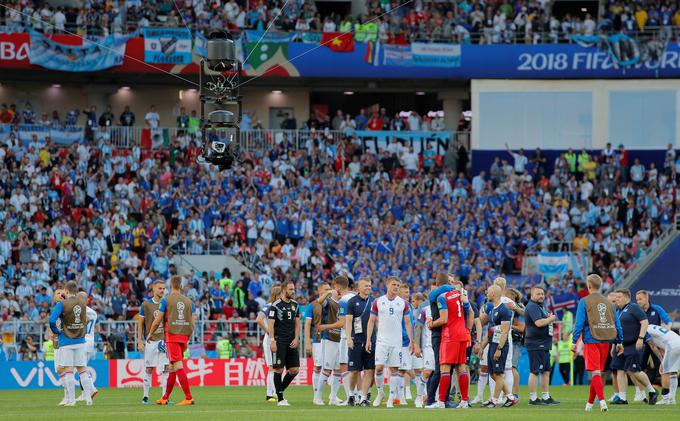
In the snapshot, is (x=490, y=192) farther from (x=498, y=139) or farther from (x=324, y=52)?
(x=324, y=52)

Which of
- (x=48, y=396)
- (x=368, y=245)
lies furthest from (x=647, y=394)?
(x=368, y=245)

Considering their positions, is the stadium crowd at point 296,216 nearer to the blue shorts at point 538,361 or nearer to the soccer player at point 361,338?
the soccer player at point 361,338

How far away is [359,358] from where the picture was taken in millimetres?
21469

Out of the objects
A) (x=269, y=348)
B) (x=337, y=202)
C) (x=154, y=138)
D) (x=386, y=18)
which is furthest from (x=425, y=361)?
(x=386, y=18)

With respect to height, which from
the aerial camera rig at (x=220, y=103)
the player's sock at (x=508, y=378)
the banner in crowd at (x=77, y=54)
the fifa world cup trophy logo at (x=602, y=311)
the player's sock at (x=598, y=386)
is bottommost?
the player's sock at (x=508, y=378)

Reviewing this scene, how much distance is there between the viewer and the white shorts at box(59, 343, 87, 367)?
72.4 ft

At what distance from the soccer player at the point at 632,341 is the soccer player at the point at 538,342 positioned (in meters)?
1.24

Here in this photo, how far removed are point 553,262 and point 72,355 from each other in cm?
2242

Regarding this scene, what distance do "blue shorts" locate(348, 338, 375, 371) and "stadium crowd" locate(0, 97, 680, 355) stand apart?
44.3ft

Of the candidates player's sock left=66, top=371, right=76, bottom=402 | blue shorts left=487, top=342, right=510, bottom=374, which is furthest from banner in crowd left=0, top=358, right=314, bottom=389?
blue shorts left=487, top=342, right=510, bottom=374

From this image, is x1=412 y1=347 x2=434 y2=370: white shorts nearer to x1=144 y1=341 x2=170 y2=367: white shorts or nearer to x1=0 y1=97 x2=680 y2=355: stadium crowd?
x1=144 y1=341 x2=170 y2=367: white shorts

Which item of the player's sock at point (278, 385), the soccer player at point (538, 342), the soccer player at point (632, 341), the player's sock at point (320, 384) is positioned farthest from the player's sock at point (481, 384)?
the player's sock at point (278, 385)

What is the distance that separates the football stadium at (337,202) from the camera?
22.1m

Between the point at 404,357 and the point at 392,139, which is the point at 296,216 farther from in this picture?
the point at 404,357
